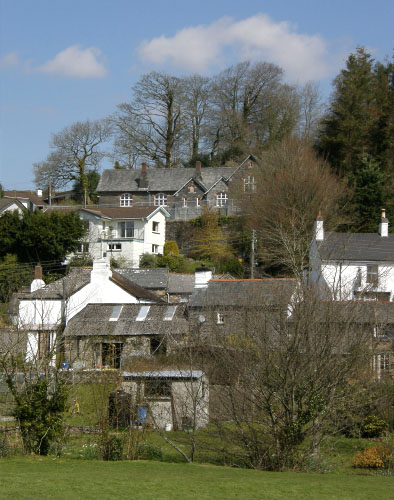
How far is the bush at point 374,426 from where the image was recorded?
840 inches

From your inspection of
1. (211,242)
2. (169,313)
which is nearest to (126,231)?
(211,242)

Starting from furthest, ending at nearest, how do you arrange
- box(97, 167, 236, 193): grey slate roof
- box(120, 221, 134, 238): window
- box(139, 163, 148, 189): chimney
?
box(139, 163, 148, 189): chimney
box(97, 167, 236, 193): grey slate roof
box(120, 221, 134, 238): window

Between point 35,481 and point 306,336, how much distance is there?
7775 mm

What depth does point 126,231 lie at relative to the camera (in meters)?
54.5

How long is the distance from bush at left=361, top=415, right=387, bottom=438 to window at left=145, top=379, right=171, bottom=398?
628 centimetres

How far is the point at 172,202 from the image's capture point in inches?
2400

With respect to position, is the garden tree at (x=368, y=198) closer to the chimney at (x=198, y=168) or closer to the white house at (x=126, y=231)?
the white house at (x=126, y=231)

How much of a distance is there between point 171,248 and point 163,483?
134 ft

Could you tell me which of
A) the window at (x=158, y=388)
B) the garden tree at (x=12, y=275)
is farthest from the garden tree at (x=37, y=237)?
the window at (x=158, y=388)

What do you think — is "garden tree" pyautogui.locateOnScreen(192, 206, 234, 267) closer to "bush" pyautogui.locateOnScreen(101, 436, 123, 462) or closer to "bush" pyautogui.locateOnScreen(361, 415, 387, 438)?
"bush" pyautogui.locateOnScreen(361, 415, 387, 438)

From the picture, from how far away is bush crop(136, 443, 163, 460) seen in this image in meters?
17.6

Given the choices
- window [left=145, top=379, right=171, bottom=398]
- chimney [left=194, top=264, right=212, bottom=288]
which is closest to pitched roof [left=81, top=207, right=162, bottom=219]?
chimney [left=194, top=264, right=212, bottom=288]

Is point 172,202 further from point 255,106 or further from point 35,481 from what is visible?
point 35,481

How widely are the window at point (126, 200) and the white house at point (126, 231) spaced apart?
23.4 feet
